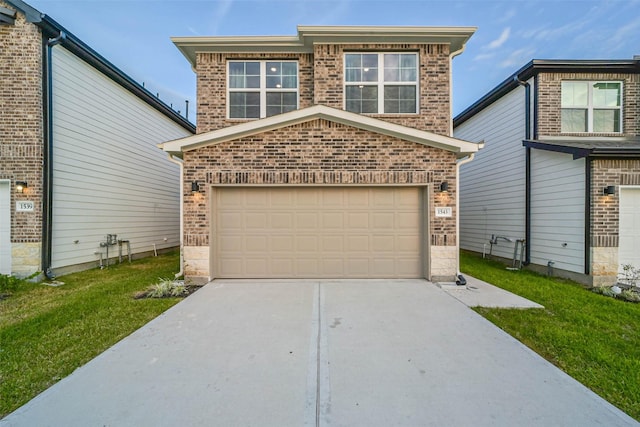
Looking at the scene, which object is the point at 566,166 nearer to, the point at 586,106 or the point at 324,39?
the point at 586,106

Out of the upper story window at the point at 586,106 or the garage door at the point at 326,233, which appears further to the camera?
the upper story window at the point at 586,106

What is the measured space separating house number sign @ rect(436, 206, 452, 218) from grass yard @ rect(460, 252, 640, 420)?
6.73 feet

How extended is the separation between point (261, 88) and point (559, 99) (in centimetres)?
867

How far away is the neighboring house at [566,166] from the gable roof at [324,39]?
2872mm

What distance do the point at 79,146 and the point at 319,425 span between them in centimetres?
967

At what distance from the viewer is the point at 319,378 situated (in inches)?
115

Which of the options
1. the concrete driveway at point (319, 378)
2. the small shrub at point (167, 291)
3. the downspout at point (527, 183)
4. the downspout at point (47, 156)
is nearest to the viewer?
the concrete driveway at point (319, 378)

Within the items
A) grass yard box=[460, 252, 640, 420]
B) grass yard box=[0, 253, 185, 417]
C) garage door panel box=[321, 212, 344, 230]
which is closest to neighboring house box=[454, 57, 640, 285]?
grass yard box=[460, 252, 640, 420]

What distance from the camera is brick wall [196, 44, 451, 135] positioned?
776 cm

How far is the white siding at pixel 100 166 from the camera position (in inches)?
298

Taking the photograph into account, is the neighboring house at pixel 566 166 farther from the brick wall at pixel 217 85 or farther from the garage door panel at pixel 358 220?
the brick wall at pixel 217 85

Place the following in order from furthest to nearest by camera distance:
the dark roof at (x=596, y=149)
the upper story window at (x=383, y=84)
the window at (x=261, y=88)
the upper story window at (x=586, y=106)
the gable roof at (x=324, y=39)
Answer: the upper story window at (x=586, y=106)
the window at (x=261, y=88)
the upper story window at (x=383, y=84)
the gable roof at (x=324, y=39)
the dark roof at (x=596, y=149)

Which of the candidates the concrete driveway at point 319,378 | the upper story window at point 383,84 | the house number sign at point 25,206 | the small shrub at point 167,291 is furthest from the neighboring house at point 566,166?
the house number sign at point 25,206

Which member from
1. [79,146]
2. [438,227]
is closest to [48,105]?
[79,146]
